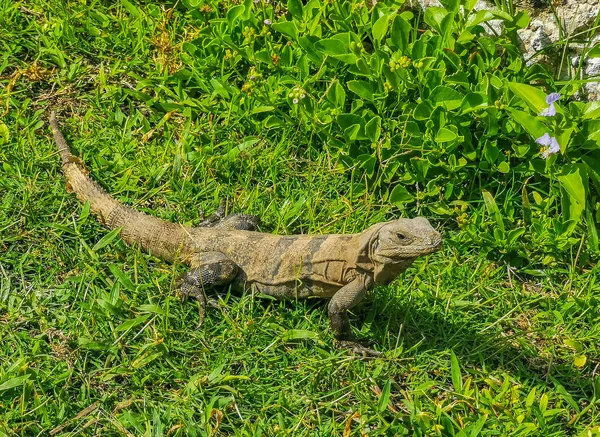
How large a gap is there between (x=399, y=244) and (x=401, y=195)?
1238mm

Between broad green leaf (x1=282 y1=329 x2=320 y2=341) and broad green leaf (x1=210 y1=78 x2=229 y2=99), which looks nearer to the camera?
broad green leaf (x1=282 y1=329 x2=320 y2=341)

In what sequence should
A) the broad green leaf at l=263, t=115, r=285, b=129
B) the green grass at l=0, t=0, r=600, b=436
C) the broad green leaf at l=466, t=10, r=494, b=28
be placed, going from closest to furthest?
the green grass at l=0, t=0, r=600, b=436, the broad green leaf at l=466, t=10, r=494, b=28, the broad green leaf at l=263, t=115, r=285, b=129

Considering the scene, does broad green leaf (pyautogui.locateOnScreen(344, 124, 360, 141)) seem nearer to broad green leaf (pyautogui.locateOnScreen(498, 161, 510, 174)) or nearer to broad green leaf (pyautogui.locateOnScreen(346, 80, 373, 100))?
broad green leaf (pyautogui.locateOnScreen(346, 80, 373, 100))

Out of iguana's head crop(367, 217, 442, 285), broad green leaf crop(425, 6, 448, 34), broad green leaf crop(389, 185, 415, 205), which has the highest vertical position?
broad green leaf crop(425, 6, 448, 34)

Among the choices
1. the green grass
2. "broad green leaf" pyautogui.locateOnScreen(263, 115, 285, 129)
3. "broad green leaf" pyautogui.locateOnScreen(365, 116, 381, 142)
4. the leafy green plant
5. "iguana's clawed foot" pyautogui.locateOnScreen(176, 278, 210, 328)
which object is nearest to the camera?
the green grass

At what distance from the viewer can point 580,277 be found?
6.18 meters

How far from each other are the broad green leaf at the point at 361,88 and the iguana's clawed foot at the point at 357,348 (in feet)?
6.24

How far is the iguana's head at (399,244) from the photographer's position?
5.14m

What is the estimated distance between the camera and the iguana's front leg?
5.48m

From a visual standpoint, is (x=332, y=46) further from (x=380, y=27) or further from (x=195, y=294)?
(x=195, y=294)

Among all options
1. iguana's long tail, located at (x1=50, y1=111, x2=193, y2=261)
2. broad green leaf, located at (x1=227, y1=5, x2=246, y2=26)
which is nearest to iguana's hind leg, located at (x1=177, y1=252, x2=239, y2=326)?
iguana's long tail, located at (x1=50, y1=111, x2=193, y2=261)

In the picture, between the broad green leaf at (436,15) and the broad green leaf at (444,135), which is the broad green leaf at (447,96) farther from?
the broad green leaf at (436,15)

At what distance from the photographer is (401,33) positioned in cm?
648

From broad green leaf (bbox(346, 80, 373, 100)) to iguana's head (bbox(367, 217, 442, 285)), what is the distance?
1.36m
